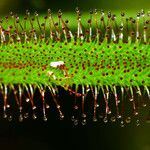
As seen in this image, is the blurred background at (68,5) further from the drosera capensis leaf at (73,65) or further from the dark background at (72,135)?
the drosera capensis leaf at (73,65)

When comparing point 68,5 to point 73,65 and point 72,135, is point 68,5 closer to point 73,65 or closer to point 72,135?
point 72,135

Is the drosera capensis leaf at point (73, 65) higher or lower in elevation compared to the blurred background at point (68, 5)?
lower

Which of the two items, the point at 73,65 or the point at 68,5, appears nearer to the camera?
the point at 73,65

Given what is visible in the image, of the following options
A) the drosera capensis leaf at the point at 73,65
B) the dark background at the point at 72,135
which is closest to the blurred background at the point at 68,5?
the dark background at the point at 72,135

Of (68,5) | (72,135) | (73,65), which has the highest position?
(68,5)

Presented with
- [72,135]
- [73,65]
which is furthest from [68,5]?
[73,65]

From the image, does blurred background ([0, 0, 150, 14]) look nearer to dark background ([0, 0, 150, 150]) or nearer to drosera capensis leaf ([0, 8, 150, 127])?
dark background ([0, 0, 150, 150])

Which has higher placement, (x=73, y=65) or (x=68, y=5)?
(x=68, y=5)

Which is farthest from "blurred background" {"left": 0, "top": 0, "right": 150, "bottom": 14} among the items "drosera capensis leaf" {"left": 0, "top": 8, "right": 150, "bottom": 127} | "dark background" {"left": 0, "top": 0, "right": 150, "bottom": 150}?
"drosera capensis leaf" {"left": 0, "top": 8, "right": 150, "bottom": 127}

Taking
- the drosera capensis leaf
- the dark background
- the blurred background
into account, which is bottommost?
the dark background

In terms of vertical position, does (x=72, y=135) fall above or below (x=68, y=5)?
below

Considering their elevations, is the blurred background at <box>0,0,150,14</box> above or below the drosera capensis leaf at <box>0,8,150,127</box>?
above

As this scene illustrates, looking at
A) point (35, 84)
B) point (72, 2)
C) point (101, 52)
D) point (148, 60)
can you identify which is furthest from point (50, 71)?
point (72, 2)
